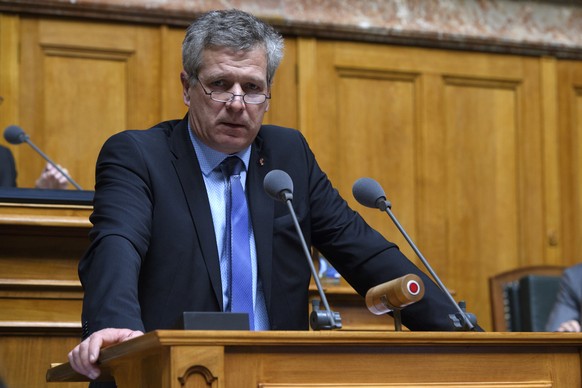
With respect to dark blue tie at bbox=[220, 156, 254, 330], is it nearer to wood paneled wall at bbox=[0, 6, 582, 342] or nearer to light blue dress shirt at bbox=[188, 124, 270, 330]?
light blue dress shirt at bbox=[188, 124, 270, 330]

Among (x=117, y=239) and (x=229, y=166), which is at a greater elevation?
(x=229, y=166)

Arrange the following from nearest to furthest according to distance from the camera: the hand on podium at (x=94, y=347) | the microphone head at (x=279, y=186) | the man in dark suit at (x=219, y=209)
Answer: the hand on podium at (x=94, y=347) → the microphone head at (x=279, y=186) → the man in dark suit at (x=219, y=209)

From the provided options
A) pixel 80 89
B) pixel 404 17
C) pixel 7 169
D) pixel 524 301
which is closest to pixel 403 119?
pixel 404 17

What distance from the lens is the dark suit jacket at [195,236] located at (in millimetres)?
2590

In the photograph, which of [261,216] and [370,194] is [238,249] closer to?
[261,216]

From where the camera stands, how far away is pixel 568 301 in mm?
5332

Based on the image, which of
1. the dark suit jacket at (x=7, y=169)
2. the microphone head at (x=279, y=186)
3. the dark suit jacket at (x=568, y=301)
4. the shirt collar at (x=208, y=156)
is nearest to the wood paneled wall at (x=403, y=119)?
the dark suit jacket at (x=7, y=169)

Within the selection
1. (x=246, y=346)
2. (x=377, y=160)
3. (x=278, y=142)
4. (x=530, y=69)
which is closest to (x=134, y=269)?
(x=246, y=346)

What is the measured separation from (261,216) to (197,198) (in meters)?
0.17

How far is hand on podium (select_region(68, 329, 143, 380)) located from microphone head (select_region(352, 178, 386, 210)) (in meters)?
0.78

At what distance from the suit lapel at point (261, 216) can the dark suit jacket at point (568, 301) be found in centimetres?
272

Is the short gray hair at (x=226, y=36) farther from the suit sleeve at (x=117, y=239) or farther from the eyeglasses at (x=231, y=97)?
the suit sleeve at (x=117, y=239)

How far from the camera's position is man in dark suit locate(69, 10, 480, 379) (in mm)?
2672

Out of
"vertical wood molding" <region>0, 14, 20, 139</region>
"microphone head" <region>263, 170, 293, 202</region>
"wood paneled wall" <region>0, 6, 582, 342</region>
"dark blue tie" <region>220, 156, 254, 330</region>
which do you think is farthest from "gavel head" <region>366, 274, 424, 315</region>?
"vertical wood molding" <region>0, 14, 20, 139</region>
